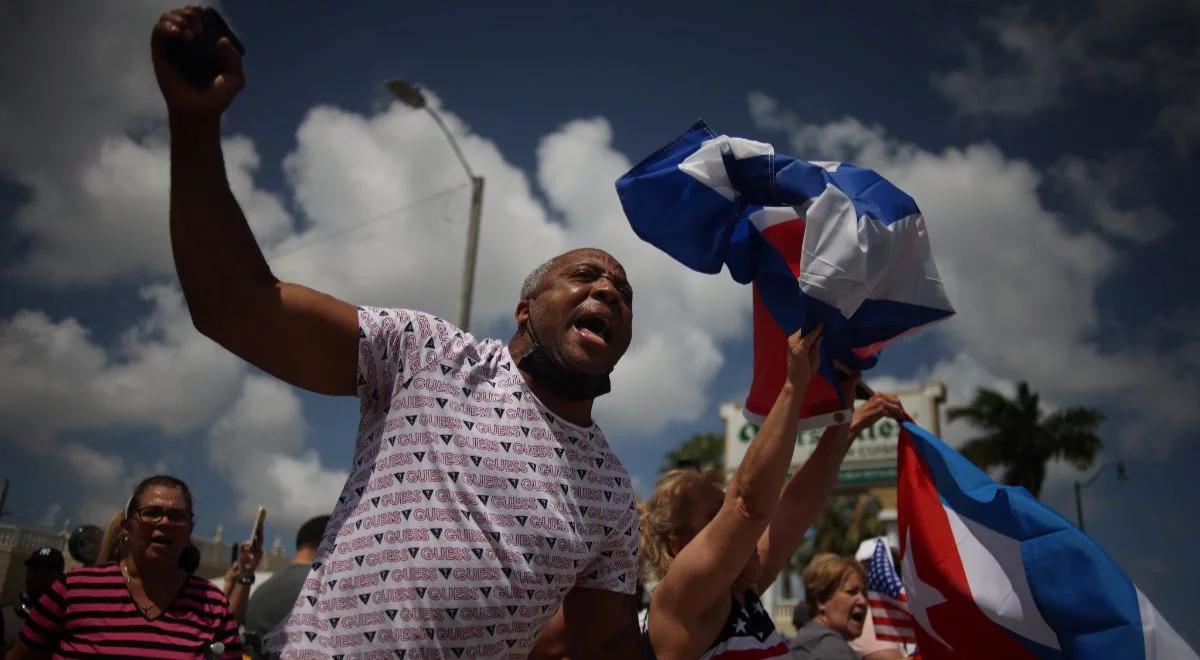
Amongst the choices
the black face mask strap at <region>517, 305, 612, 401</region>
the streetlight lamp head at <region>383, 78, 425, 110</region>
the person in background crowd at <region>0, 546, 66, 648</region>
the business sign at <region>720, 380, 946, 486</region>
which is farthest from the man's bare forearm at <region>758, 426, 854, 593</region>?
the business sign at <region>720, 380, 946, 486</region>

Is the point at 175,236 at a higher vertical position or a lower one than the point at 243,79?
lower

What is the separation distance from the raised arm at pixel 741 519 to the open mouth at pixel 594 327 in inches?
23.2

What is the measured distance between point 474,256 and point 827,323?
8121 millimetres

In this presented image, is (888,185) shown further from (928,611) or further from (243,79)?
(243,79)

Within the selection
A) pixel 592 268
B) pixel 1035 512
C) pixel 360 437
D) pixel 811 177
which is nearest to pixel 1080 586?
pixel 1035 512

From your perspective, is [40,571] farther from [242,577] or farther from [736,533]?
[736,533]

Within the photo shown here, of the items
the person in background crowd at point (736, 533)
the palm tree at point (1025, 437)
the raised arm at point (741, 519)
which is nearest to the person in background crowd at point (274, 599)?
the person in background crowd at point (736, 533)

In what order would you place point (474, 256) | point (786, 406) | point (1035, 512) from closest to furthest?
point (786, 406) < point (1035, 512) < point (474, 256)

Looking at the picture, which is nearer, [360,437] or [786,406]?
[360,437]

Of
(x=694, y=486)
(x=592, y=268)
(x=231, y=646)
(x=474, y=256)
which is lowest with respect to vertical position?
(x=231, y=646)

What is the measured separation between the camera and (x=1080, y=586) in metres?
3.39

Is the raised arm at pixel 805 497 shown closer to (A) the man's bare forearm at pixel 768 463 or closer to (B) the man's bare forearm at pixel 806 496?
(B) the man's bare forearm at pixel 806 496

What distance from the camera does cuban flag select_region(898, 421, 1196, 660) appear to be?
3.29 meters

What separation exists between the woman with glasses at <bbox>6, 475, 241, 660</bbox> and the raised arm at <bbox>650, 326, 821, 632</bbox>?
2.03 m
